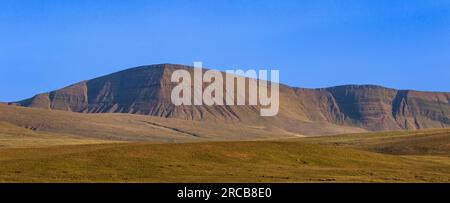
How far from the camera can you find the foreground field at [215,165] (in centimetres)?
4947

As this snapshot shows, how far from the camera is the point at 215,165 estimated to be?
199 ft

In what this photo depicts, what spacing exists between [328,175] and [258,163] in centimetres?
1192

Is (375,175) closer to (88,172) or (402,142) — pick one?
(88,172)

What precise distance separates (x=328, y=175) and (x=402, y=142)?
6996 centimetres

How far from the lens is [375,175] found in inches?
2153

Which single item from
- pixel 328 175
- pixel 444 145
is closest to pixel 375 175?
pixel 328 175

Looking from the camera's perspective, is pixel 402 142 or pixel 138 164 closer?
pixel 138 164

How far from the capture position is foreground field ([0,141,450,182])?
49.5 metres

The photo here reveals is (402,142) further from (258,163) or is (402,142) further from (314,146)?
(258,163)

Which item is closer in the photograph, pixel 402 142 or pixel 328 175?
pixel 328 175
